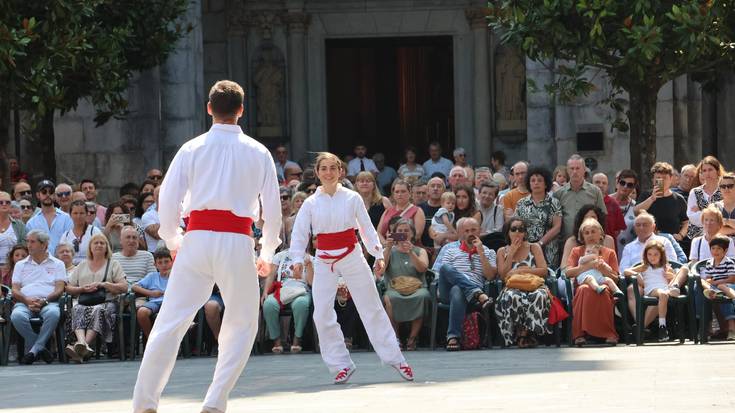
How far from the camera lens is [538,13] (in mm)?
19281

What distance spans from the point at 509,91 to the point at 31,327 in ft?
43.7

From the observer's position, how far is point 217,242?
32.5 feet

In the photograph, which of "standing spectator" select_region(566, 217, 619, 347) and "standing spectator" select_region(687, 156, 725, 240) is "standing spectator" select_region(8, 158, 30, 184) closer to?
"standing spectator" select_region(566, 217, 619, 347)

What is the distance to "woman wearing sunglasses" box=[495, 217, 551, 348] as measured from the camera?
1600 centimetres

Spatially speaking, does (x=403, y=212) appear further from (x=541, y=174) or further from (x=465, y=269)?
(x=541, y=174)

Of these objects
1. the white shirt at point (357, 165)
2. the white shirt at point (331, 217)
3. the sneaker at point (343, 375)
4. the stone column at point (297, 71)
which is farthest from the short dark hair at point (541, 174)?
the stone column at point (297, 71)

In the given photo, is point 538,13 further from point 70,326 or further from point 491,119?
point 491,119

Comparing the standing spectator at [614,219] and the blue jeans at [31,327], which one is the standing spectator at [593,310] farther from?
the blue jeans at [31,327]

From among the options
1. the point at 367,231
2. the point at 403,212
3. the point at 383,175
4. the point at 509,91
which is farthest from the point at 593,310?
the point at 509,91

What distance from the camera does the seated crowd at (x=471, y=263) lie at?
16.2 metres

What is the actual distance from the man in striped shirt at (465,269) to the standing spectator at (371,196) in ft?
3.69

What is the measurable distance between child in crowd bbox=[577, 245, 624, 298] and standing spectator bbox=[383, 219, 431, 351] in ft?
4.87

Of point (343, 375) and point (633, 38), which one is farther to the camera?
point (633, 38)

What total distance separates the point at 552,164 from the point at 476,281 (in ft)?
28.8
